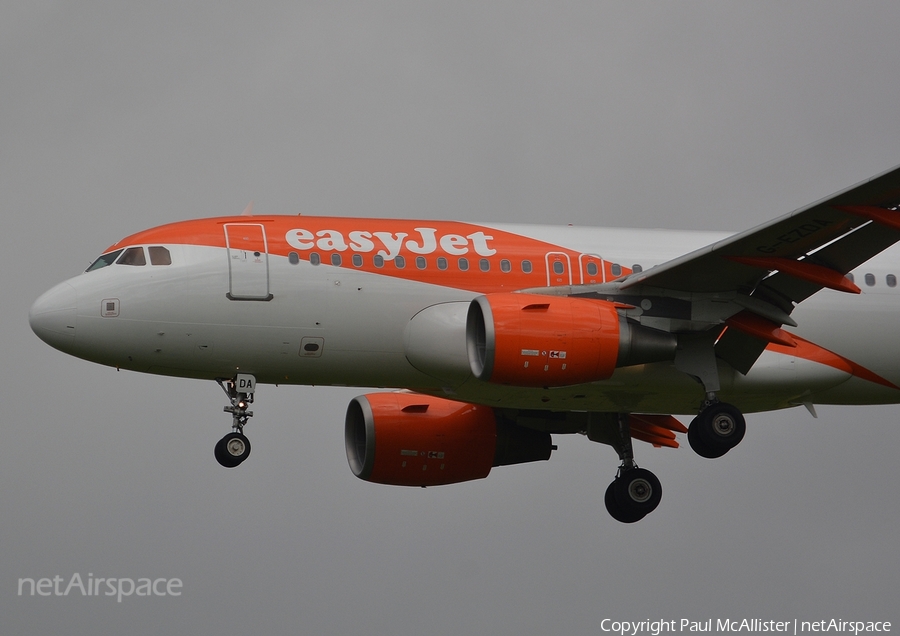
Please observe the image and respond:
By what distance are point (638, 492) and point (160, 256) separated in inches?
420

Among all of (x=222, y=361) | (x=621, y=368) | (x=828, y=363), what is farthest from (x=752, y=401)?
(x=222, y=361)

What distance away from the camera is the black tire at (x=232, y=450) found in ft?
90.9

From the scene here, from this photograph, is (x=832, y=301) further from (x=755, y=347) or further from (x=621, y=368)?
(x=621, y=368)

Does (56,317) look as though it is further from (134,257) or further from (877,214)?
(877,214)

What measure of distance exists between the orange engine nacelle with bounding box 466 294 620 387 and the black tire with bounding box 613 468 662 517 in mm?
5664

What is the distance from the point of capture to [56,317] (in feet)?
89.9

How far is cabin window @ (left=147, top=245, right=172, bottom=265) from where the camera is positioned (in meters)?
27.8

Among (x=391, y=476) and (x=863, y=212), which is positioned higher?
(x=863, y=212)

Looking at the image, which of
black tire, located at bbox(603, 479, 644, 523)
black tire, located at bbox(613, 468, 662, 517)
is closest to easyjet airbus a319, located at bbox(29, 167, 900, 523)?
black tire, located at bbox(613, 468, 662, 517)

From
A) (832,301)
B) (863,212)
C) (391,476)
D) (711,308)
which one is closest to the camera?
(863,212)

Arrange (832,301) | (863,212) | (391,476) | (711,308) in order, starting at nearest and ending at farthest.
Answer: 1. (863,212)
2. (711,308)
3. (832,301)
4. (391,476)

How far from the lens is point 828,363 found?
2945 cm

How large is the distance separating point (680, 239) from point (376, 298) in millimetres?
6307

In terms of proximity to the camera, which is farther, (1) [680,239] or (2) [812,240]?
(1) [680,239]
